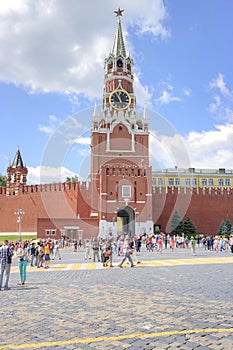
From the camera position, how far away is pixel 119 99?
54.1 m

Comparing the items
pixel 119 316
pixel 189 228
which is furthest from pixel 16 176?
pixel 119 316

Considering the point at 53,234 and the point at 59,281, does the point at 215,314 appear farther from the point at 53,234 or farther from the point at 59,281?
the point at 53,234

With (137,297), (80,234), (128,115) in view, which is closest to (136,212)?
(80,234)

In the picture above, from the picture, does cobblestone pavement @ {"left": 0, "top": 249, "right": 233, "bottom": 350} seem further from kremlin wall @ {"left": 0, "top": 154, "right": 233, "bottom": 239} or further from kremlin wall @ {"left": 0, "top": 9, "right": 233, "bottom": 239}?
kremlin wall @ {"left": 0, "top": 154, "right": 233, "bottom": 239}

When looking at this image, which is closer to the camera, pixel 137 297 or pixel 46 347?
pixel 46 347

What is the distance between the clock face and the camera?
53.6 meters

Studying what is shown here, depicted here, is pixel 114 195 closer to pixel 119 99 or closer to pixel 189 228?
pixel 189 228

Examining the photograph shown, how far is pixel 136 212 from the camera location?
134 ft

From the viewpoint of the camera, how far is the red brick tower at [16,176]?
46219 mm

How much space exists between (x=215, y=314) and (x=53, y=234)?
33742 mm

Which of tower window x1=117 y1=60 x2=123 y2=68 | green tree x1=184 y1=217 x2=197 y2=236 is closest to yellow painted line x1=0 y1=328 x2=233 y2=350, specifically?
green tree x1=184 y1=217 x2=197 y2=236

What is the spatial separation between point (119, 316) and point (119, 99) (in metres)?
50.2

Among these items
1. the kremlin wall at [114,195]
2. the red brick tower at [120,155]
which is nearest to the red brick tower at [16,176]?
the kremlin wall at [114,195]

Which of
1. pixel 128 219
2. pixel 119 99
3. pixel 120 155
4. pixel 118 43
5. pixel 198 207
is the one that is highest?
pixel 118 43
